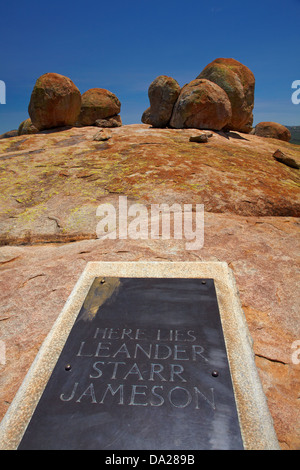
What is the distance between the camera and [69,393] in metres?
1.72

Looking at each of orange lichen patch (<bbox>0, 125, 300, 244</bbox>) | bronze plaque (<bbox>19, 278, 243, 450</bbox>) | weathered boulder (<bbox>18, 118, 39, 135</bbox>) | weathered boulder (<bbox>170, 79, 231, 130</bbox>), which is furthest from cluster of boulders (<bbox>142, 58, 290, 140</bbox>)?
weathered boulder (<bbox>18, 118, 39, 135</bbox>)

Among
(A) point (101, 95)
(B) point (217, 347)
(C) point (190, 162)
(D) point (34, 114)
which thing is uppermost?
(A) point (101, 95)

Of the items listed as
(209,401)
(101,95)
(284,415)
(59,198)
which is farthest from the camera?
(101,95)

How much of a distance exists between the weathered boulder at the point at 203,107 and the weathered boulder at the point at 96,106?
286 inches

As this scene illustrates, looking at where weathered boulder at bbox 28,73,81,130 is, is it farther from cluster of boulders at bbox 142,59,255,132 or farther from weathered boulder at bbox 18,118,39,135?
weathered boulder at bbox 18,118,39,135

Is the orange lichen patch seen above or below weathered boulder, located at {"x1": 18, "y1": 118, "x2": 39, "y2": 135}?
below

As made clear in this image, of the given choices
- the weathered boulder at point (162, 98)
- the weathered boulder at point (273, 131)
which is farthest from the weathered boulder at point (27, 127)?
the weathered boulder at point (273, 131)

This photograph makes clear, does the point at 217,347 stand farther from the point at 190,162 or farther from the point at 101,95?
the point at 101,95

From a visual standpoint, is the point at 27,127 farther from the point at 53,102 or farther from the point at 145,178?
the point at 145,178

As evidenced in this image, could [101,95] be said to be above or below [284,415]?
above

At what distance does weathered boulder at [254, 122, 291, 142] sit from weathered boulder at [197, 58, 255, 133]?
8.61ft

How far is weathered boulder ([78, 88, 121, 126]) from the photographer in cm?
1723

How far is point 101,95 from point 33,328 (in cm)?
1794
